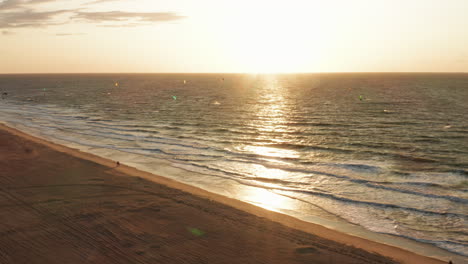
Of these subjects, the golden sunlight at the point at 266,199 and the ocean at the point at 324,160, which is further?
the golden sunlight at the point at 266,199

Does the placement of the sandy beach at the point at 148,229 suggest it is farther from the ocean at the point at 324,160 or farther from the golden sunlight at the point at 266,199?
the ocean at the point at 324,160

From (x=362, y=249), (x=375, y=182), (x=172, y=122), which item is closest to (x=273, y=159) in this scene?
(x=375, y=182)

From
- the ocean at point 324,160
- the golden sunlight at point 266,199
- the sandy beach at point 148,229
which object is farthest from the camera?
the golden sunlight at point 266,199

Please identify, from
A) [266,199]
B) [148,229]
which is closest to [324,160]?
[266,199]

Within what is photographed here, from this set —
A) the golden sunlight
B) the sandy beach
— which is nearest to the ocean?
the golden sunlight

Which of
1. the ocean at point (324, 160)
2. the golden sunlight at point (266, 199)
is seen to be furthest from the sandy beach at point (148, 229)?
the ocean at point (324, 160)

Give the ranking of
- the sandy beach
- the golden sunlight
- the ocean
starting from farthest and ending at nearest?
the golden sunlight, the ocean, the sandy beach

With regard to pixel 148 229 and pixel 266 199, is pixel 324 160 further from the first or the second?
pixel 148 229

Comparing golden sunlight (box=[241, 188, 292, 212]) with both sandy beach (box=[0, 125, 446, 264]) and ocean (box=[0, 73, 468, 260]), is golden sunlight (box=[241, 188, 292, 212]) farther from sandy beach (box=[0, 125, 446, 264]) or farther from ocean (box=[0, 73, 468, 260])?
sandy beach (box=[0, 125, 446, 264])
